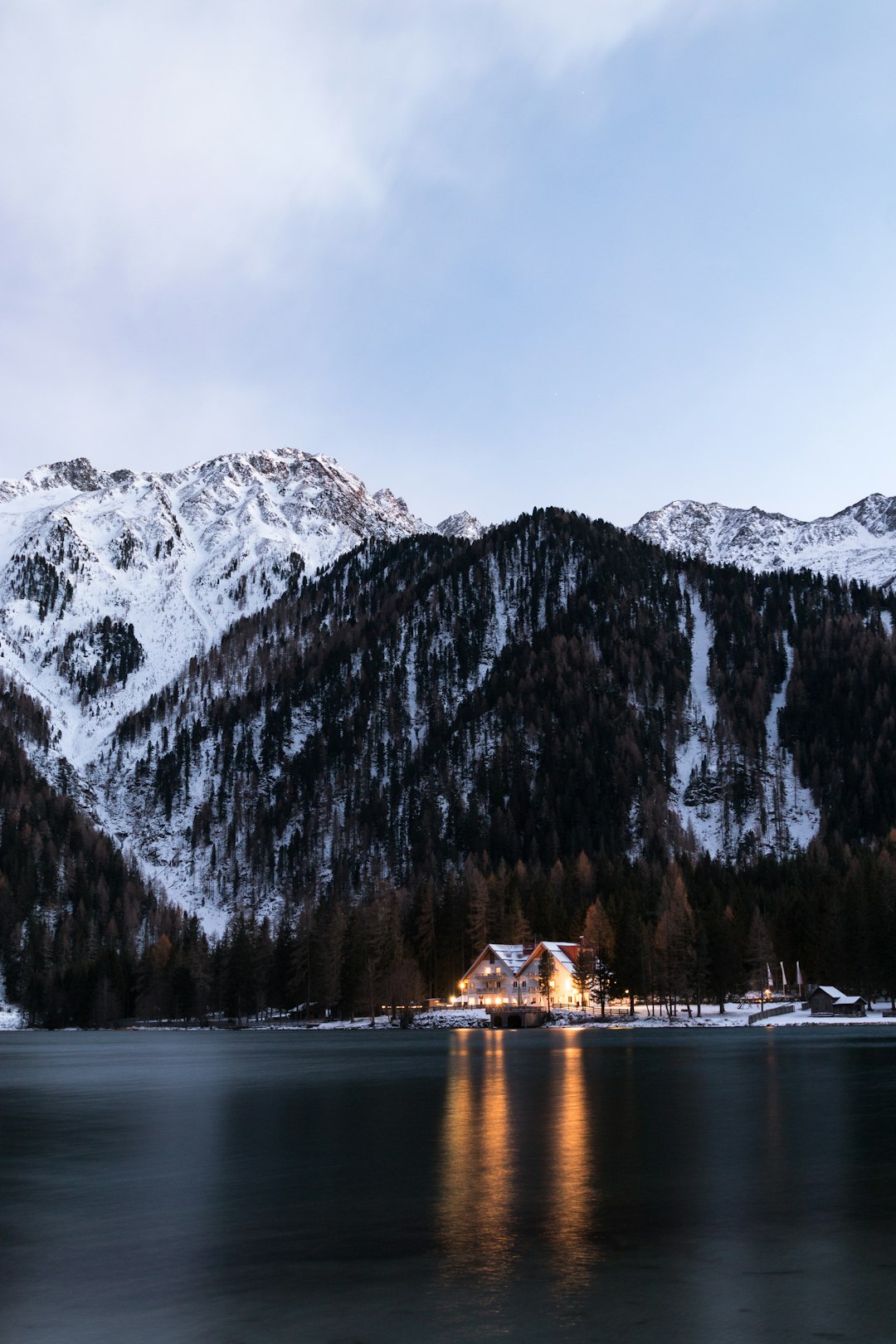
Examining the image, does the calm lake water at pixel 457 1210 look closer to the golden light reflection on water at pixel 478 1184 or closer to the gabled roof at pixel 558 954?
the golden light reflection on water at pixel 478 1184

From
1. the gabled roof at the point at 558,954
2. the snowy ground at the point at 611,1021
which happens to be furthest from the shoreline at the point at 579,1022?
the gabled roof at the point at 558,954

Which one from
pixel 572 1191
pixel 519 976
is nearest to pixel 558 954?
pixel 519 976

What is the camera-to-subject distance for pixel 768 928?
500ft

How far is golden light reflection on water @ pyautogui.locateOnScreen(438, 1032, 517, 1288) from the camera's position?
89.2ft

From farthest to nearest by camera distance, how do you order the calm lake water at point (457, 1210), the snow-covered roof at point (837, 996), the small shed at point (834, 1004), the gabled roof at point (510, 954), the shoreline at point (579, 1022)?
the gabled roof at point (510, 954) → the snow-covered roof at point (837, 996) → the small shed at point (834, 1004) → the shoreline at point (579, 1022) → the calm lake water at point (457, 1210)

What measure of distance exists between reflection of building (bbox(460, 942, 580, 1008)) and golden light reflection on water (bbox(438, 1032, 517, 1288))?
91.8 m

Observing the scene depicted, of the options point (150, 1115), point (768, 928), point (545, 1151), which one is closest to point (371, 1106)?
point (150, 1115)

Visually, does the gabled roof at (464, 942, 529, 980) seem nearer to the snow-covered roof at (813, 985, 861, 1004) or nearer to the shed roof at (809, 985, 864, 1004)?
the shed roof at (809, 985, 864, 1004)

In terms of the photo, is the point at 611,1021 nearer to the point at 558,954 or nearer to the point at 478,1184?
the point at 558,954

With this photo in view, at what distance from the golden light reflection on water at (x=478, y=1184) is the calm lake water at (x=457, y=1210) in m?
0.14

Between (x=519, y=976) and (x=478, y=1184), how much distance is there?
128 metres

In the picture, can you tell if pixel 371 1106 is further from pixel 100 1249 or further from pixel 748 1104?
pixel 100 1249

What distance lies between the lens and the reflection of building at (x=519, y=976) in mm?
161250

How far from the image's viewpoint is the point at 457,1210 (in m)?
33.0
